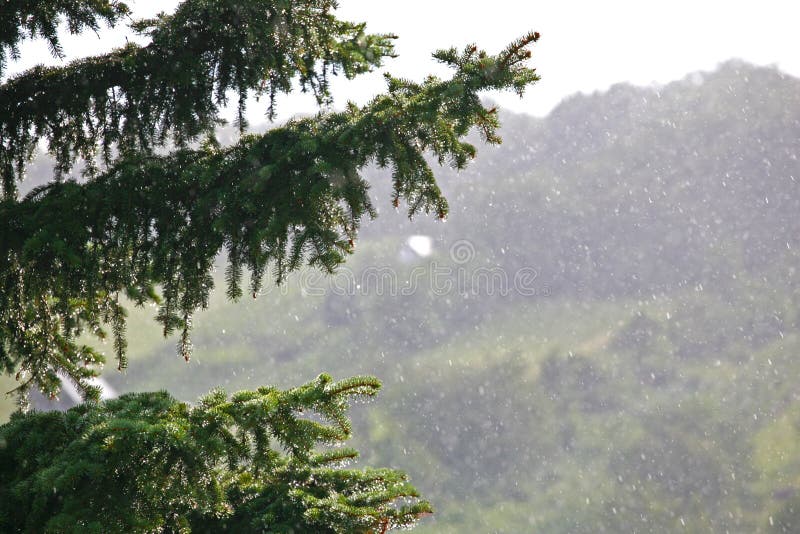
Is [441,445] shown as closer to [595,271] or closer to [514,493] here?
[514,493]

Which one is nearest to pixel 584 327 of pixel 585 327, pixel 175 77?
pixel 585 327

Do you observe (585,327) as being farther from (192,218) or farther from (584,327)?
(192,218)

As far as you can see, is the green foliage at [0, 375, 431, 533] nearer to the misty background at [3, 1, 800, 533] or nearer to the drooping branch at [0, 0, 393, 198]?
the drooping branch at [0, 0, 393, 198]

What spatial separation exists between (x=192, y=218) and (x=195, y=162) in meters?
Answer: 0.36

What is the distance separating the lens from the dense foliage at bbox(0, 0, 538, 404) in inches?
129

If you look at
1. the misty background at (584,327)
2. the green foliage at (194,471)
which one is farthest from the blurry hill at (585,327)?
the green foliage at (194,471)

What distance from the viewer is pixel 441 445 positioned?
45906 mm

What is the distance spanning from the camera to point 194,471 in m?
2.85

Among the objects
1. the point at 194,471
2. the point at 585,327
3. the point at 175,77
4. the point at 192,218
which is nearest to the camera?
the point at 194,471

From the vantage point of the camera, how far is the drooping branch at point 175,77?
13.6 feet

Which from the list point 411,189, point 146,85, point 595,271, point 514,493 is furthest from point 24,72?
point 595,271

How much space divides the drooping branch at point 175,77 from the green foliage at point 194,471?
2209 mm

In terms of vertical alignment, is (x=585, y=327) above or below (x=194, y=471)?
above

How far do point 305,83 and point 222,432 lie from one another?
302cm
